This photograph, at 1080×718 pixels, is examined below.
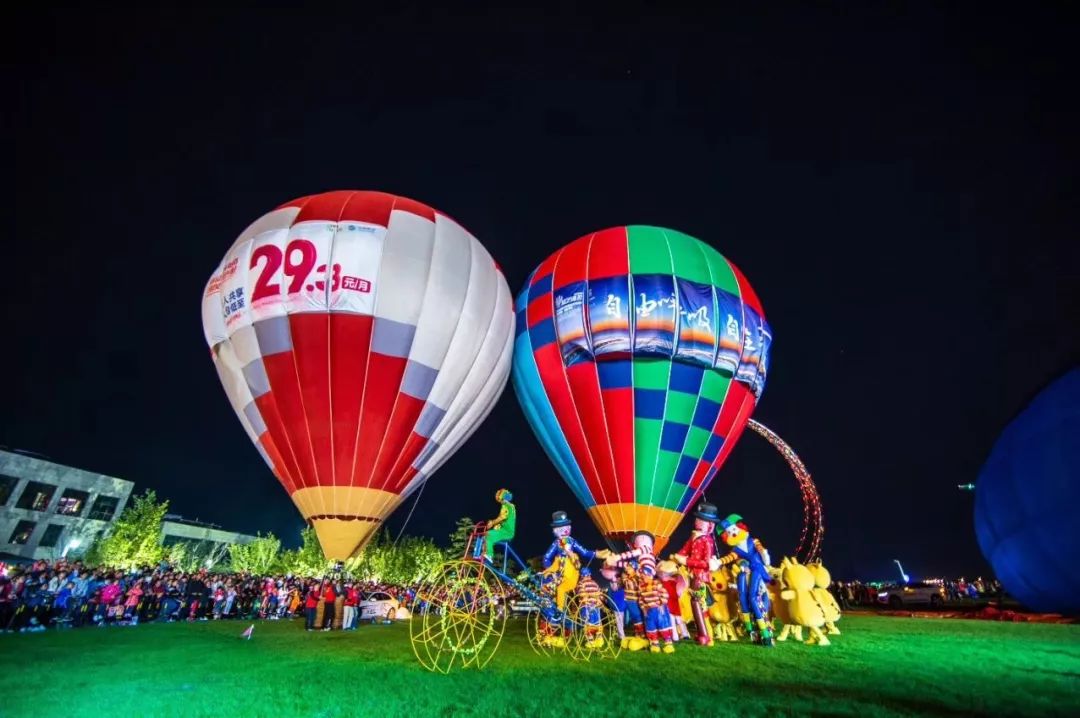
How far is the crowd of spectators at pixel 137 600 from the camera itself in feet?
47.6

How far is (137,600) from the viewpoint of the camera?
17453 millimetres

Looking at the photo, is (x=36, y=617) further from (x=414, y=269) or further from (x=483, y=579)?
(x=483, y=579)

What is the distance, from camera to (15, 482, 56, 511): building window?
49219 millimetres

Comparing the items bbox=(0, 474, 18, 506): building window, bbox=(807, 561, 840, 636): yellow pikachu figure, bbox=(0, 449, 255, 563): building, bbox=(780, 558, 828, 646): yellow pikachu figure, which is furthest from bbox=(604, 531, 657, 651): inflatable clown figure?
bbox=(0, 474, 18, 506): building window

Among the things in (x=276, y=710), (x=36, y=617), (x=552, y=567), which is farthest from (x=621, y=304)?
(x=36, y=617)

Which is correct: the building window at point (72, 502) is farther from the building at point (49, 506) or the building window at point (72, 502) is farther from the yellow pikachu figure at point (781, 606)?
the yellow pikachu figure at point (781, 606)

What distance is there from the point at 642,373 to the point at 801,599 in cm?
813

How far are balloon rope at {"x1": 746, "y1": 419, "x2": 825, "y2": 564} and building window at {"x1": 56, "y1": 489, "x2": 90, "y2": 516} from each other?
62.8 metres

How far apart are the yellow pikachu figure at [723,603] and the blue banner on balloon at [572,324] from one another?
7.90 meters

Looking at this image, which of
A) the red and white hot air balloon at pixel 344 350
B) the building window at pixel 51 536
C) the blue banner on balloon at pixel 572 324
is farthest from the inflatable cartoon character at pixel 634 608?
the building window at pixel 51 536

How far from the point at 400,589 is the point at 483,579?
24.2 meters

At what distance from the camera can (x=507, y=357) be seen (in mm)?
18203

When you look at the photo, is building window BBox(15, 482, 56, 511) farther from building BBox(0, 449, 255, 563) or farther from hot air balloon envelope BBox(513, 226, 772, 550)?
hot air balloon envelope BBox(513, 226, 772, 550)

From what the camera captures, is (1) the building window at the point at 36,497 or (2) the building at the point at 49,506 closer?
(2) the building at the point at 49,506
